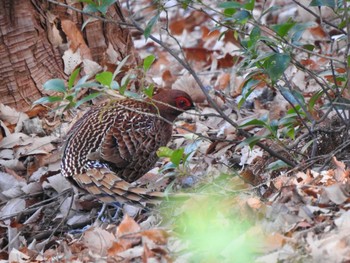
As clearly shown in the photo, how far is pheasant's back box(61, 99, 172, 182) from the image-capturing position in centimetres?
566

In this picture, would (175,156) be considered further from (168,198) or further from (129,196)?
(129,196)

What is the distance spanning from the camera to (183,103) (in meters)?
6.17

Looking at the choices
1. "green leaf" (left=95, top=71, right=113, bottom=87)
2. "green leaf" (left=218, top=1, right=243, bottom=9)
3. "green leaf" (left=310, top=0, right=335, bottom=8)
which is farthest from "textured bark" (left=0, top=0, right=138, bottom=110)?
"green leaf" (left=310, top=0, right=335, bottom=8)

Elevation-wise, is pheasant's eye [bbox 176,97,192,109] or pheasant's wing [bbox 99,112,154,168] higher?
pheasant's eye [bbox 176,97,192,109]

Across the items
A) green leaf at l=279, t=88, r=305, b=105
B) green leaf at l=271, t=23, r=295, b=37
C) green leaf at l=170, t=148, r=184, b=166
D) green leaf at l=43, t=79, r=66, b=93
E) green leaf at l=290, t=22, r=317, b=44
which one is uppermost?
green leaf at l=271, t=23, r=295, b=37

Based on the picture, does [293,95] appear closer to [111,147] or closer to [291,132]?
[291,132]

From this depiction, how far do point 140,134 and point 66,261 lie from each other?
58.9 inches

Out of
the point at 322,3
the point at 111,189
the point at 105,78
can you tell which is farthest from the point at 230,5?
the point at 111,189

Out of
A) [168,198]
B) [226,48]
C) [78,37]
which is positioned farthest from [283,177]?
[226,48]

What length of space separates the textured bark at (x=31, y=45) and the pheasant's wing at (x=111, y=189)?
1.63 m

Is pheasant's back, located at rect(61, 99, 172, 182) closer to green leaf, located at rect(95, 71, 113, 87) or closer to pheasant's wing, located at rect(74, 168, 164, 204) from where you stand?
pheasant's wing, located at rect(74, 168, 164, 204)

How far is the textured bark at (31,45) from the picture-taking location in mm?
6863

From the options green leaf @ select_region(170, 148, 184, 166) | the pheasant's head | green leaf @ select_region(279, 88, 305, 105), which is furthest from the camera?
the pheasant's head

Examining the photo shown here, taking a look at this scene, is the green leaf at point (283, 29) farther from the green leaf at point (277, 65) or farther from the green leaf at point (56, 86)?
the green leaf at point (56, 86)
